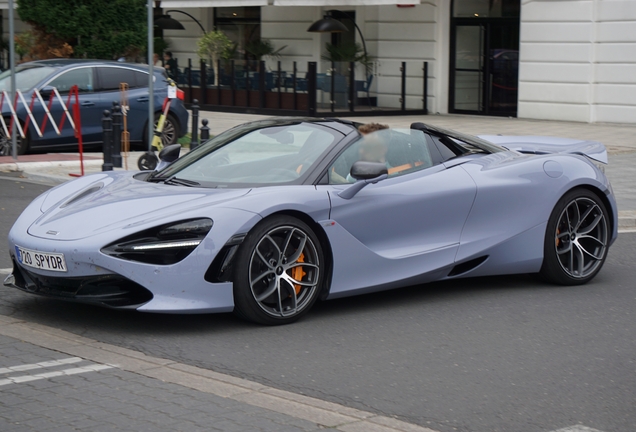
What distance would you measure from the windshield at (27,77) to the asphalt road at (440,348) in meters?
9.46

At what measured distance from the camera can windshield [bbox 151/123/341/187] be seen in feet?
20.9

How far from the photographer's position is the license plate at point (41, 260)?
222 inches

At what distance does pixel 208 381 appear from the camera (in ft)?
16.1

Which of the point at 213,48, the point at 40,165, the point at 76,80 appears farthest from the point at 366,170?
the point at 213,48

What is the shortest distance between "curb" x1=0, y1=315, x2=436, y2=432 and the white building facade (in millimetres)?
19072

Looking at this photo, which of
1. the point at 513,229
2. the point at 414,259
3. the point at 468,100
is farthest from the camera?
the point at 468,100

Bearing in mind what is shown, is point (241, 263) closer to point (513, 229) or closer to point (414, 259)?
point (414, 259)

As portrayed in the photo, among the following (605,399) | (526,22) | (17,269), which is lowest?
(605,399)

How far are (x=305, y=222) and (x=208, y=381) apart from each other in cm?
152

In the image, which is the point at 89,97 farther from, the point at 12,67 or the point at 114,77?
the point at 12,67

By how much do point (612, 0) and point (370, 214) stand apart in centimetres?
1823

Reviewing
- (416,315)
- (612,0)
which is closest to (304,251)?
(416,315)

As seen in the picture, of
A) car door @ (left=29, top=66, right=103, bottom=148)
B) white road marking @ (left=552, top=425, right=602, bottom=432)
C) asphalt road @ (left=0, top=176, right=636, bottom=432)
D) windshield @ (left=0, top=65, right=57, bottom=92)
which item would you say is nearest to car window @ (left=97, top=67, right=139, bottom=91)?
car door @ (left=29, top=66, right=103, bottom=148)

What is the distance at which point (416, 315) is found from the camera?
643 centimetres
